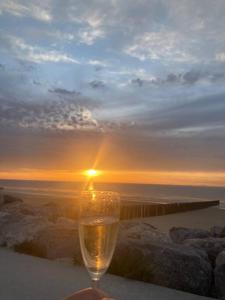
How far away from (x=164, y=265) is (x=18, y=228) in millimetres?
2876

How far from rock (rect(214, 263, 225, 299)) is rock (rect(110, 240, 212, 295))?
0.28 ft

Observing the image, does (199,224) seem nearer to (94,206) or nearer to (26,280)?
(26,280)

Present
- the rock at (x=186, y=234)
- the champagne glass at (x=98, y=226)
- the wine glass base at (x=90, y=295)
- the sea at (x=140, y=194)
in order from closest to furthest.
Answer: the wine glass base at (x=90, y=295) < the champagne glass at (x=98, y=226) < the rock at (x=186, y=234) < the sea at (x=140, y=194)

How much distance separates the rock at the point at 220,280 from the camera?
445 centimetres

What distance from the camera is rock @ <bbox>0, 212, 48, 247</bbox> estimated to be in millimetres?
6309

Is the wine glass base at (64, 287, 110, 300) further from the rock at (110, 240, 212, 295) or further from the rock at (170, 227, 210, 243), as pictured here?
the rock at (170, 227, 210, 243)

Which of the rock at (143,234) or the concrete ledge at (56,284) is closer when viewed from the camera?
the concrete ledge at (56,284)

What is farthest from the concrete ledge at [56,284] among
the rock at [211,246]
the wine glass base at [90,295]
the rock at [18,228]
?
the wine glass base at [90,295]

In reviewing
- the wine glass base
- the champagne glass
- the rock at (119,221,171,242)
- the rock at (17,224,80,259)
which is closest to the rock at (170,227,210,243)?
the rock at (119,221,171,242)

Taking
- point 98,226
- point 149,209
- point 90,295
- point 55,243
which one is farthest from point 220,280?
point 149,209

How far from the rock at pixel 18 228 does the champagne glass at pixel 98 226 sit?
13.6ft

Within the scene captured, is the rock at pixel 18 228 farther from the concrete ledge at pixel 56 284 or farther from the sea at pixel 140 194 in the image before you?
the sea at pixel 140 194

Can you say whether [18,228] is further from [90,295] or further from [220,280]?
[90,295]

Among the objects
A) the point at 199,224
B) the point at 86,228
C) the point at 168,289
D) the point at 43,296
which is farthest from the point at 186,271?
the point at 199,224
